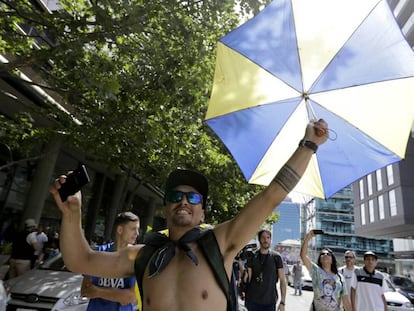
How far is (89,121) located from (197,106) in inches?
99.3

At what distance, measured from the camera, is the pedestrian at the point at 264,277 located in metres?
6.07

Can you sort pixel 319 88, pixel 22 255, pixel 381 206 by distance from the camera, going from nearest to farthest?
pixel 319 88
pixel 22 255
pixel 381 206

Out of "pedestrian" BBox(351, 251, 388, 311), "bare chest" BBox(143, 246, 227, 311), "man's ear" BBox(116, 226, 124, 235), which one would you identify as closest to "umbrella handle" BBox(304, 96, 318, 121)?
"bare chest" BBox(143, 246, 227, 311)

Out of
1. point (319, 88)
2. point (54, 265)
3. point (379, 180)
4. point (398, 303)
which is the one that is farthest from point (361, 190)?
point (319, 88)

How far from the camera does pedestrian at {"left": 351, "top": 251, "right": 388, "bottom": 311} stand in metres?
6.37

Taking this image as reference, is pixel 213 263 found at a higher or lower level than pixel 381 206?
lower

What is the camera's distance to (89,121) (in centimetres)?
848

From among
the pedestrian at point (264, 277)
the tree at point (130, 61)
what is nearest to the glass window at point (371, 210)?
the tree at point (130, 61)

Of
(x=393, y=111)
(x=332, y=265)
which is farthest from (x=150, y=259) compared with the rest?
(x=332, y=265)

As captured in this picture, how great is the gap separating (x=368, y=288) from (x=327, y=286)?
1411 millimetres

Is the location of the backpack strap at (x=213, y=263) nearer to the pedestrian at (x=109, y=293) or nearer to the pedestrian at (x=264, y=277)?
the pedestrian at (x=109, y=293)

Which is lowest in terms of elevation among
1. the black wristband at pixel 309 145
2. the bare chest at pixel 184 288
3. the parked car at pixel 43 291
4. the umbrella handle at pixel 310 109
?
the parked car at pixel 43 291

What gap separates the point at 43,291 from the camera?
604cm

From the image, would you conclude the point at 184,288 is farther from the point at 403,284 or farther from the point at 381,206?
the point at 381,206
